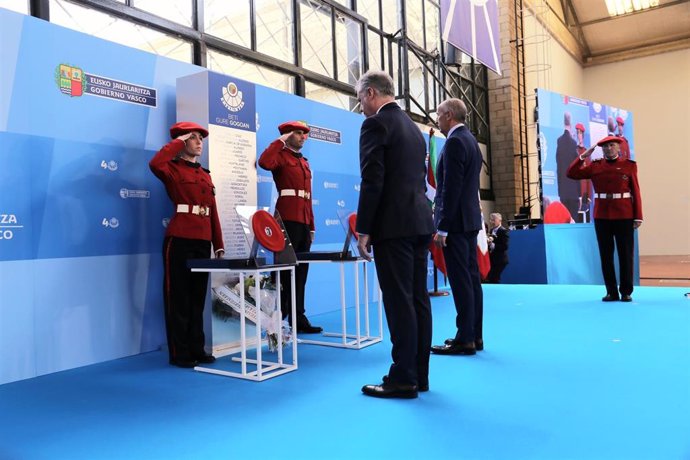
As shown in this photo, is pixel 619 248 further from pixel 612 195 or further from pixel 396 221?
pixel 396 221

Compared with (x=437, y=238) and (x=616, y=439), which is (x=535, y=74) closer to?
(x=437, y=238)

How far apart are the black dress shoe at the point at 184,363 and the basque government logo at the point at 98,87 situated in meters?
1.72

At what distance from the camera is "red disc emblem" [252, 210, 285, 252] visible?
3025 mm

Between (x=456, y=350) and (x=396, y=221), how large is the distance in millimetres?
1282

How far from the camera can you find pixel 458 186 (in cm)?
328

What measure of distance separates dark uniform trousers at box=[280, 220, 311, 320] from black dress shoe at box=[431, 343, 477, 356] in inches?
45.9

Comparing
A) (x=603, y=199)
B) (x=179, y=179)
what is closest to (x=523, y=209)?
(x=603, y=199)

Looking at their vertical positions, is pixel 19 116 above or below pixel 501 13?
below

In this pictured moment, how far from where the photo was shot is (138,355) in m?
3.68

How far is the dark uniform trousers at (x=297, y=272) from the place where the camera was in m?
4.07

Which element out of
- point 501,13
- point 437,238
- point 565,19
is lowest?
point 437,238

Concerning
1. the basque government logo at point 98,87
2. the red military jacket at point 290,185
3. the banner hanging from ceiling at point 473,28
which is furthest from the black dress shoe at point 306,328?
the banner hanging from ceiling at point 473,28

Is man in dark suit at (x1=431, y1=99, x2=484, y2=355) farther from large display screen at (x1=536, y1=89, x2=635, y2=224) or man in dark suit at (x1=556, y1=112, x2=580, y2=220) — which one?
man in dark suit at (x1=556, y1=112, x2=580, y2=220)

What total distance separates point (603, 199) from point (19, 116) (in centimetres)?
497
